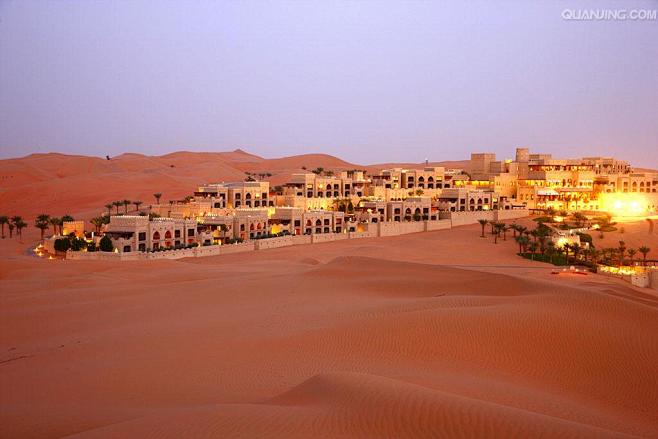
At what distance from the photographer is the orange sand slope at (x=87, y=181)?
78375 mm

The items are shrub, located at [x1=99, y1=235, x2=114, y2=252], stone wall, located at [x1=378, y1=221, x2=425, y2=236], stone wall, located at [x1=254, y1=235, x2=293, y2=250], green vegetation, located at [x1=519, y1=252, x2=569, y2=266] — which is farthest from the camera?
stone wall, located at [x1=378, y1=221, x2=425, y2=236]

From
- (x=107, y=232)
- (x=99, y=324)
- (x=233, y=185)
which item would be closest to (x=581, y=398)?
(x=99, y=324)

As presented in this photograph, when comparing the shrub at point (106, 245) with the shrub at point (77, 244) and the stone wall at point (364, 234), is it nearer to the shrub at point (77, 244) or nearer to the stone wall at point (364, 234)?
the shrub at point (77, 244)

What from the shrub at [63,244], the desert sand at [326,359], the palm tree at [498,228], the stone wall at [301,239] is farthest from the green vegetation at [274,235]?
the desert sand at [326,359]

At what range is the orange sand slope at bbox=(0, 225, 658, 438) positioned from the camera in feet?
25.7

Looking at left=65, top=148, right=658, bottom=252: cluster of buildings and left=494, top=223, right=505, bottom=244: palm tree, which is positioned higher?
left=65, top=148, right=658, bottom=252: cluster of buildings

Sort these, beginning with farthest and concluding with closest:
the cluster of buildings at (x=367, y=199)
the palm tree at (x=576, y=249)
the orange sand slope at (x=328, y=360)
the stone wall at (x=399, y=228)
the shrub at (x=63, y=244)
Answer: the stone wall at (x=399, y=228) → the cluster of buildings at (x=367, y=199) → the palm tree at (x=576, y=249) → the shrub at (x=63, y=244) → the orange sand slope at (x=328, y=360)

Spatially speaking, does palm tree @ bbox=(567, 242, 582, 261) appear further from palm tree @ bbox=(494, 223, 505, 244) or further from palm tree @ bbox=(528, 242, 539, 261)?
palm tree @ bbox=(494, 223, 505, 244)

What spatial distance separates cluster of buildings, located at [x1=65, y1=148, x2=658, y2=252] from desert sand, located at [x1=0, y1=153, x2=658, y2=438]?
18927mm

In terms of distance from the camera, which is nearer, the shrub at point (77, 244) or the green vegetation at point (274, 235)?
the shrub at point (77, 244)

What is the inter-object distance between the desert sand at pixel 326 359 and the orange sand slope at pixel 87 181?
48992mm

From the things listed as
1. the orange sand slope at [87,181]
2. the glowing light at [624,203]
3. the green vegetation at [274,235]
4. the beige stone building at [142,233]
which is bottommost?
the green vegetation at [274,235]

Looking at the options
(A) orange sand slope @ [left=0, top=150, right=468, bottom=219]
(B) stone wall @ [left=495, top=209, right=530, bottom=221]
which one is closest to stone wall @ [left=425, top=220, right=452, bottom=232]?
(B) stone wall @ [left=495, top=209, right=530, bottom=221]

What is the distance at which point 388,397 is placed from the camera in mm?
8219
